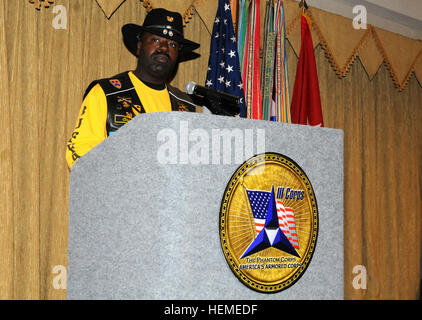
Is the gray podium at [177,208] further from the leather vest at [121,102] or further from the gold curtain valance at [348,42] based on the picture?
the gold curtain valance at [348,42]

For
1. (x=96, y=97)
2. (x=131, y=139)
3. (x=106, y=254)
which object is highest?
(x=96, y=97)

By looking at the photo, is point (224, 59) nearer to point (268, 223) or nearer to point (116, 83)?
point (116, 83)

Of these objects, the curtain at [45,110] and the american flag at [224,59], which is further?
the american flag at [224,59]

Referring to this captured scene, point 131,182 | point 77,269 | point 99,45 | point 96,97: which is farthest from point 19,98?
point 131,182

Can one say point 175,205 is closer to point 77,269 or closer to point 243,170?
point 243,170

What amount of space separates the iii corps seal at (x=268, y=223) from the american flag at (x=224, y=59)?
159 centimetres

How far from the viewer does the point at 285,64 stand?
125 inches

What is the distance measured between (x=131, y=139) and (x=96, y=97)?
0.73m

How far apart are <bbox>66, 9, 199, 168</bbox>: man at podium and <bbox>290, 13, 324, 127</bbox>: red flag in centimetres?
127

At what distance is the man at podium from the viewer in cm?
170

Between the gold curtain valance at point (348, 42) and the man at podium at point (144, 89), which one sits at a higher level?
the gold curtain valance at point (348, 42)

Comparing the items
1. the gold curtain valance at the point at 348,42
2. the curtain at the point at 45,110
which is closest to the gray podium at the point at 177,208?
the curtain at the point at 45,110

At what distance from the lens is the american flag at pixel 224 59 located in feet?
9.09

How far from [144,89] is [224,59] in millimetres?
1006
